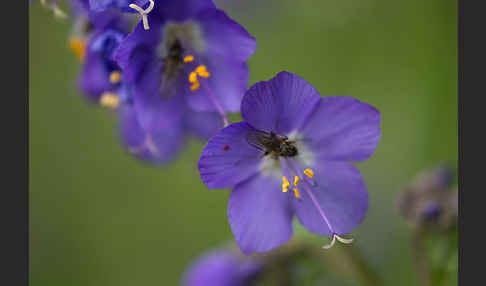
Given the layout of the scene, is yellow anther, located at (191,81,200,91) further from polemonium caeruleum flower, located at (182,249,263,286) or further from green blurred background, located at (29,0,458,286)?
green blurred background, located at (29,0,458,286)

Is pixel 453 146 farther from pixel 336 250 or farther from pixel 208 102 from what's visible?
pixel 208 102

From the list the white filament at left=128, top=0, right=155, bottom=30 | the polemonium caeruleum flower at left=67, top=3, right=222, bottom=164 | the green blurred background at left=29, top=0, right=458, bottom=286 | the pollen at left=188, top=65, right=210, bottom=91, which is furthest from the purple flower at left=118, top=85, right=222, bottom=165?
the green blurred background at left=29, top=0, right=458, bottom=286

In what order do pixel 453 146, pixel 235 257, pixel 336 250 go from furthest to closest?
pixel 453 146 < pixel 235 257 < pixel 336 250

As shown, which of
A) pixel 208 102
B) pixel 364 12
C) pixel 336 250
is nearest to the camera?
pixel 208 102

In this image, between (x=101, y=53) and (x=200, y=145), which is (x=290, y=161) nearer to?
(x=101, y=53)

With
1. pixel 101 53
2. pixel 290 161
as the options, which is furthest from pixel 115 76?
pixel 290 161

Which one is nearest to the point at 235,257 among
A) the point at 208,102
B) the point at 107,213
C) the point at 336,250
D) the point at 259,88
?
the point at 336,250

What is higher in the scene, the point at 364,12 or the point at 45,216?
the point at 364,12
